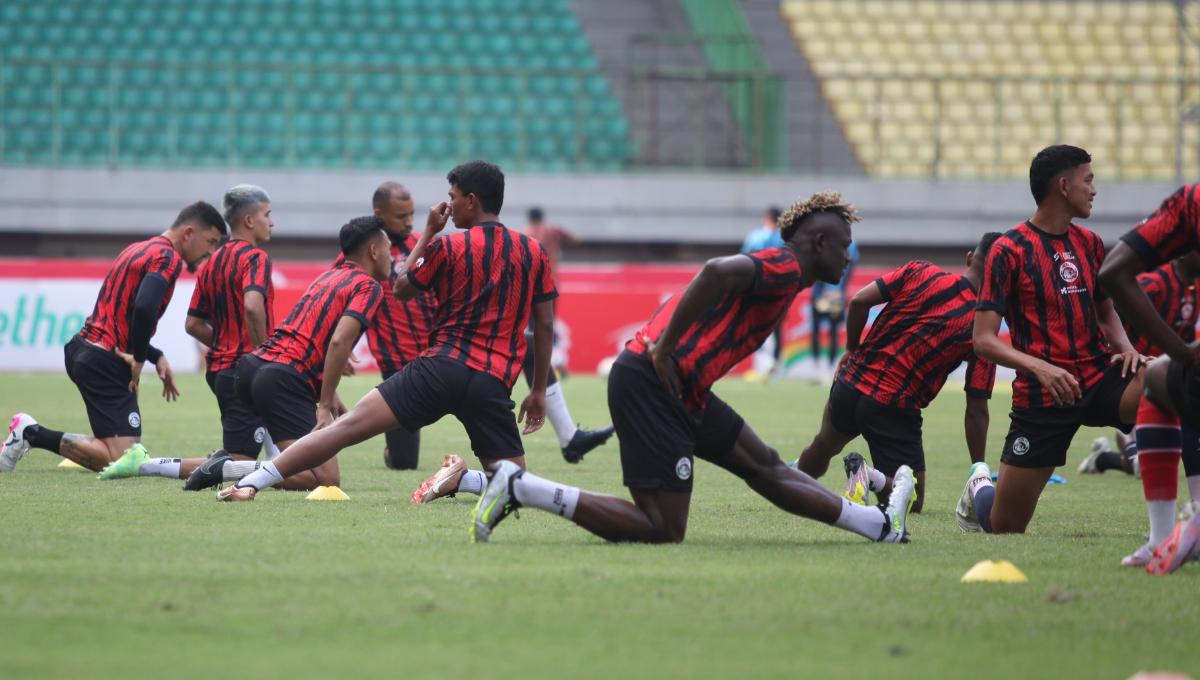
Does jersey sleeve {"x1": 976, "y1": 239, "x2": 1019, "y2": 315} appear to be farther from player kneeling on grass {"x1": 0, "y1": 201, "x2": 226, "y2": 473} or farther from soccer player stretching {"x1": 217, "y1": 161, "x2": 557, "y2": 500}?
player kneeling on grass {"x1": 0, "y1": 201, "x2": 226, "y2": 473}

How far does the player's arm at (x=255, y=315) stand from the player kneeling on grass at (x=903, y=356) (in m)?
3.33

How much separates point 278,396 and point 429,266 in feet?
6.28

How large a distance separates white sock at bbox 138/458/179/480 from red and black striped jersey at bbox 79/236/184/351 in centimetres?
90

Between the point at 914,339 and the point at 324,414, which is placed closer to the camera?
the point at 324,414

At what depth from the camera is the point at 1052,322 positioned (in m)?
7.23

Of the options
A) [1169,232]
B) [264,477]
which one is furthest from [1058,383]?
[264,477]

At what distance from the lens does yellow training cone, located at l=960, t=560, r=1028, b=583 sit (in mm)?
5730

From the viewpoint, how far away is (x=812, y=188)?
24.9m

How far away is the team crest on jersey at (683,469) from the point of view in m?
6.42

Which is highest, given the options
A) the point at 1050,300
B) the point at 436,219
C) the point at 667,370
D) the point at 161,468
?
the point at 436,219

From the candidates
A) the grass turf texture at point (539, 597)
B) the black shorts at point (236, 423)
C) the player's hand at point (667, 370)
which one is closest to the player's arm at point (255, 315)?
the black shorts at point (236, 423)

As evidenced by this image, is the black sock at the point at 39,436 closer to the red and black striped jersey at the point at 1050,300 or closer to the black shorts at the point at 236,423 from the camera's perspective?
the black shorts at the point at 236,423

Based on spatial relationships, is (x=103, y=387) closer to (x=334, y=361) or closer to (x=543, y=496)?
(x=334, y=361)

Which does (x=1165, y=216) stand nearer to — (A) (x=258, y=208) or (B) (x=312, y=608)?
(B) (x=312, y=608)
